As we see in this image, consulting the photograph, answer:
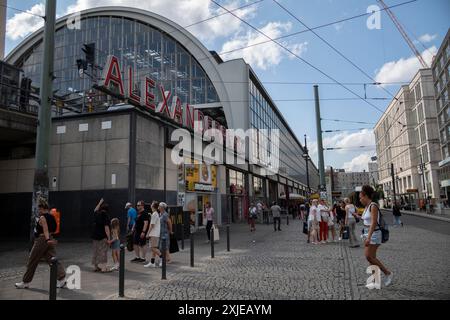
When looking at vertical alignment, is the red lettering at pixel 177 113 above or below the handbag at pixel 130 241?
above

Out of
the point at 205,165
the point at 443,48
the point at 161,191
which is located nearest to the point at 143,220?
the point at 161,191

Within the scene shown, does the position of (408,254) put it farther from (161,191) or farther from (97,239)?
(161,191)

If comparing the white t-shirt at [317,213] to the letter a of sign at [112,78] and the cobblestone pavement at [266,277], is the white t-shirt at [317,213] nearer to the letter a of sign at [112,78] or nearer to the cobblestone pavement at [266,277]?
the cobblestone pavement at [266,277]

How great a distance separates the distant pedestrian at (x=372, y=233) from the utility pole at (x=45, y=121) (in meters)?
9.18

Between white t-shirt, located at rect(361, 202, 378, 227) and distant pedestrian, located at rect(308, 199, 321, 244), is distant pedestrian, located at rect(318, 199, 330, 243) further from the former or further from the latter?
white t-shirt, located at rect(361, 202, 378, 227)

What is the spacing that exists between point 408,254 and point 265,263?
14.8ft

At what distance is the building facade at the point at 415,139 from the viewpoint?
64.2 m

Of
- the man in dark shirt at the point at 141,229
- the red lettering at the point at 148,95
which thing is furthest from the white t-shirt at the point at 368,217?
the red lettering at the point at 148,95

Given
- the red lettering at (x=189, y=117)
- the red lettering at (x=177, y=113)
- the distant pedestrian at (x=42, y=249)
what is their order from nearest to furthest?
the distant pedestrian at (x=42, y=249) → the red lettering at (x=177, y=113) → the red lettering at (x=189, y=117)

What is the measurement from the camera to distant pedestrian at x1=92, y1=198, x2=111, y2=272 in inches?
355

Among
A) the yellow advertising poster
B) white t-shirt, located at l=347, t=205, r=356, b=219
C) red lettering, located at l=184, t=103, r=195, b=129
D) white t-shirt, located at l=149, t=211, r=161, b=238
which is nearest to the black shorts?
white t-shirt, located at l=149, t=211, r=161, b=238

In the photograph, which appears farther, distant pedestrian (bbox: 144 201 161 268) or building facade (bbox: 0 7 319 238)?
building facade (bbox: 0 7 319 238)

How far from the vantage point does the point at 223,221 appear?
26016mm

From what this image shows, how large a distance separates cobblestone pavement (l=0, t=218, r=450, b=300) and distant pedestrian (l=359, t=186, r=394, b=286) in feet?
1.64
